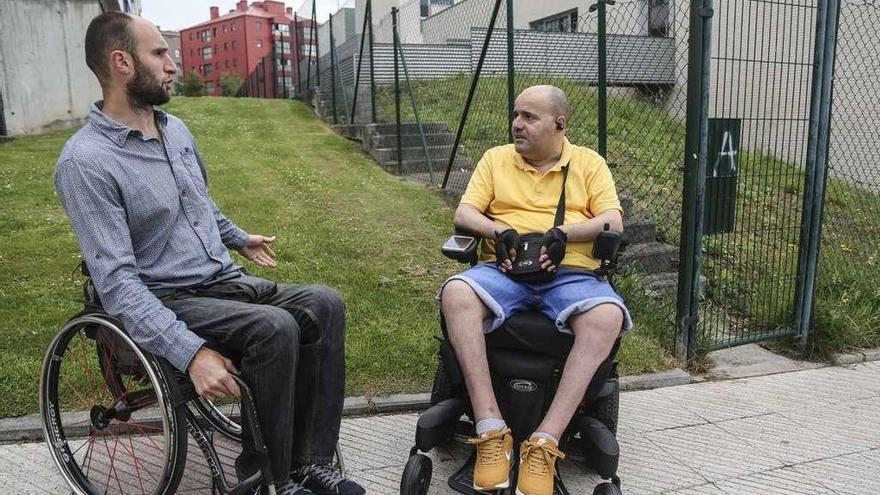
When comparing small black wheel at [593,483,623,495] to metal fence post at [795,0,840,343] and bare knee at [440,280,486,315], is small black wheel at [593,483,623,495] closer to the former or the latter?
bare knee at [440,280,486,315]

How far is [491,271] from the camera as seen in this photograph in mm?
2691

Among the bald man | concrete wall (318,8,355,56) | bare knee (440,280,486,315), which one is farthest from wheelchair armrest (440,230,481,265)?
concrete wall (318,8,355,56)

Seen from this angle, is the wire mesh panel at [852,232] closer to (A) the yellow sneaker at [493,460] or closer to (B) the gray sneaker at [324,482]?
(A) the yellow sneaker at [493,460]

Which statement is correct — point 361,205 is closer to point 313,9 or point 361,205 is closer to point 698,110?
point 698,110

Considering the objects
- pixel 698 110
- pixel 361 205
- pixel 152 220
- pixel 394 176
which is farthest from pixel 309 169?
pixel 152 220

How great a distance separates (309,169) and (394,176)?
0.98 metres

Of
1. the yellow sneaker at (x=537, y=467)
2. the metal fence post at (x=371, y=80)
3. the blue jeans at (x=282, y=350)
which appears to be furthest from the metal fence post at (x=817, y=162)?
the metal fence post at (x=371, y=80)

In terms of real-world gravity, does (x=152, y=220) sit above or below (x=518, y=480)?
above

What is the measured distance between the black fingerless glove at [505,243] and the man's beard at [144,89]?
1316 millimetres

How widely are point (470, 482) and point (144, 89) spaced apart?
175 cm

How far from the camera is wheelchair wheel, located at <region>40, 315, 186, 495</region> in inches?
76.9

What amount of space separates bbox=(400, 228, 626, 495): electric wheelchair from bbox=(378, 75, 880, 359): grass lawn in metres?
1.56

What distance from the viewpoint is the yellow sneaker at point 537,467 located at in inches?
87.1

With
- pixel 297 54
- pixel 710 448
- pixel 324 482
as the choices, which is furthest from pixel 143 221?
pixel 297 54
